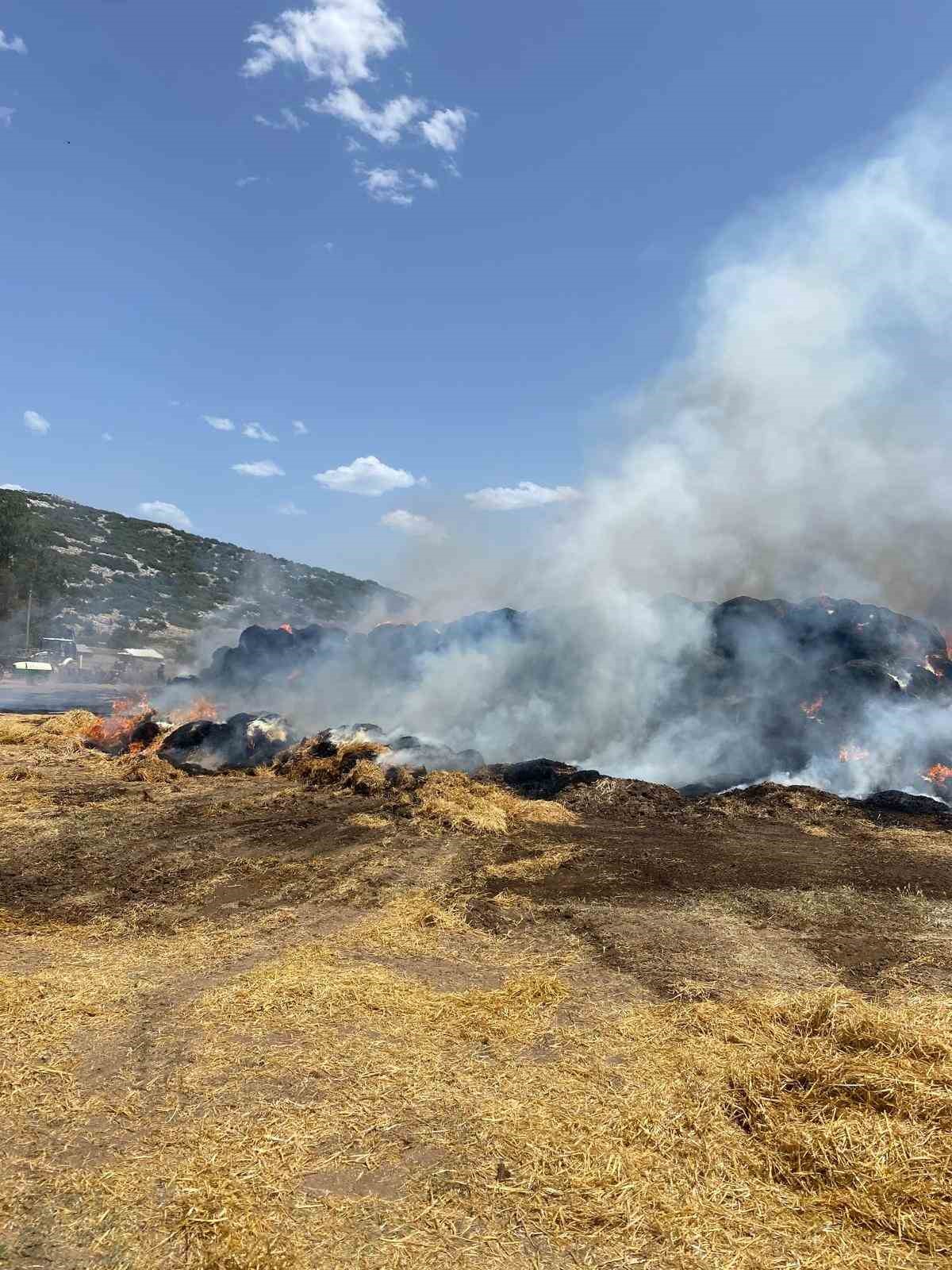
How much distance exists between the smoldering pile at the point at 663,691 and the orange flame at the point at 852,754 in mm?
49

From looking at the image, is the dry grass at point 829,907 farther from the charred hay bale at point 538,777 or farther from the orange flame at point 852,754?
the orange flame at point 852,754

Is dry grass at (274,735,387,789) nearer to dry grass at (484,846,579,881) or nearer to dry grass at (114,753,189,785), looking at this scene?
dry grass at (114,753,189,785)

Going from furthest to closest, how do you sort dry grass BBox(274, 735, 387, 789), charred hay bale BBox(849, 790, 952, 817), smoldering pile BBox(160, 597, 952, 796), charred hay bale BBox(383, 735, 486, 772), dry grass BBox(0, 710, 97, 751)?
dry grass BBox(0, 710, 97, 751)
smoldering pile BBox(160, 597, 952, 796)
charred hay bale BBox(383, 735, 486, 772)
dry grass BBox(274, 735, 387, 789)
charred hay bale BBox(849, 790, 952, 817)

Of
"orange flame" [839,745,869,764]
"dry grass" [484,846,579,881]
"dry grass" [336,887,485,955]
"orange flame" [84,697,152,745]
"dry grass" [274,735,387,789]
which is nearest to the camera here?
"dry grass" [336,887,485,955]

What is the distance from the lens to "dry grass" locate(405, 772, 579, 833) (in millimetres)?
14867

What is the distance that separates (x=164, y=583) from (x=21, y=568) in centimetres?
2629

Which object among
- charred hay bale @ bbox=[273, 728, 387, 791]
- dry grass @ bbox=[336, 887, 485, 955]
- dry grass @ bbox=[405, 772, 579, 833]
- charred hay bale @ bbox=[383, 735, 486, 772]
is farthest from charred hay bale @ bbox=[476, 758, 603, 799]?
dry grass @ bbox=[336, 887, 485, 955]

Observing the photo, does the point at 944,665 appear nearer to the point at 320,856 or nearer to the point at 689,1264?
the point at 320,856

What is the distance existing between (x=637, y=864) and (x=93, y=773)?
1547cm

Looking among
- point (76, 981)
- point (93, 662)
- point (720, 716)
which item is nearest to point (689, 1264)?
point (76, 981)

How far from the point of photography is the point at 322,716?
29.0m

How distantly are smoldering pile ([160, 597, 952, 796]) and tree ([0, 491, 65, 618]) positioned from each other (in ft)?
129

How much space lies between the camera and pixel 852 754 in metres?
22.0

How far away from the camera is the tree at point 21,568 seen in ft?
202
